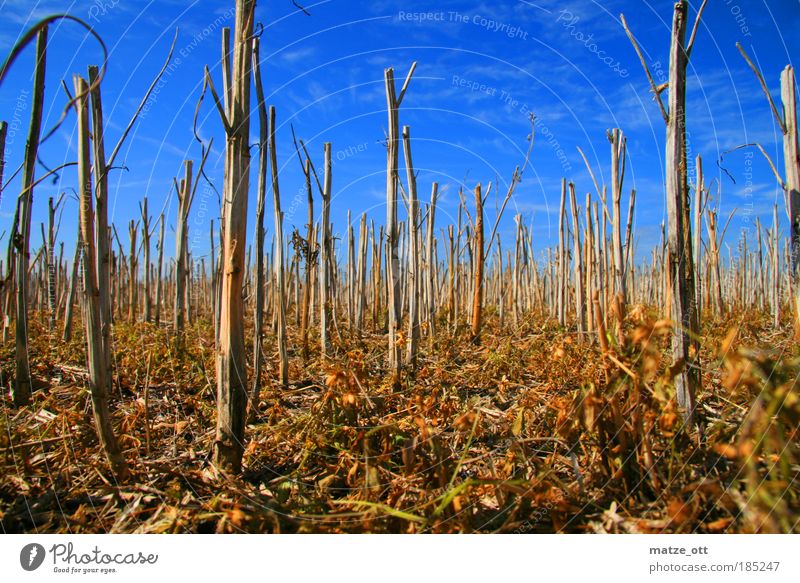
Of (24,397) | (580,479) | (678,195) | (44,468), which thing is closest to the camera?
(580,479)

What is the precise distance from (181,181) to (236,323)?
4474 mm

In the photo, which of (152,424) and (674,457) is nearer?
(674,457)

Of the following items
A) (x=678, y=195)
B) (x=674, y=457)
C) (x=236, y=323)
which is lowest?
(x=674, y=457)

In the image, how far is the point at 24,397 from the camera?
305cm

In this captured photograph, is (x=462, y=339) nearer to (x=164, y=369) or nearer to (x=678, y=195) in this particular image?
(x=164, y=369)

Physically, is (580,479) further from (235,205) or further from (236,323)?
(235,205)

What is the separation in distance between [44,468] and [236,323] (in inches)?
44.4

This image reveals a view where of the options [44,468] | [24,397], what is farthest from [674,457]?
[24,397]
